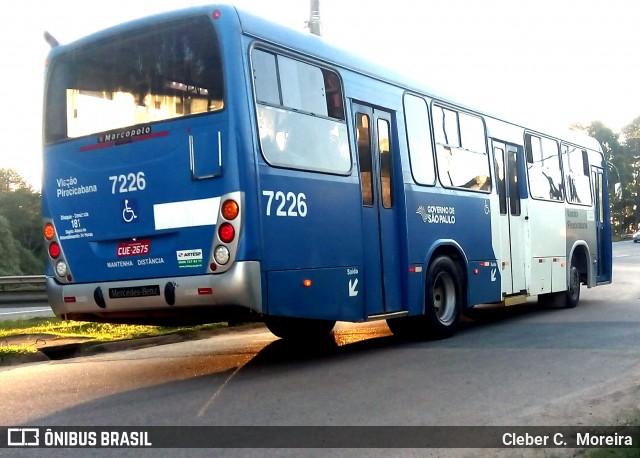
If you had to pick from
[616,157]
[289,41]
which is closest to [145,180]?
[289,41]

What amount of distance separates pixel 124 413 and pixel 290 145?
10.1 ft

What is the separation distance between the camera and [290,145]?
7949mm

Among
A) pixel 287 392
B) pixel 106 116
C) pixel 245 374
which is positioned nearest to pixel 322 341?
pixel 245 374

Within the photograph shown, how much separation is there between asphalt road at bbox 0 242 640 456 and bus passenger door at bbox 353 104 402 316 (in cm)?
79

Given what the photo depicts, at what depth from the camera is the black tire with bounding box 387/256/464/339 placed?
403 inches

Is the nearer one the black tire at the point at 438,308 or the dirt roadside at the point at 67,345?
the dirt roadside at the point at 67,345

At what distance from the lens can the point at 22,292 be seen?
983 inches

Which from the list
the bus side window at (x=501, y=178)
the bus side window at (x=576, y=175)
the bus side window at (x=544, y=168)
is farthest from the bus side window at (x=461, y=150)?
the bus side window at (x=576, y=175)

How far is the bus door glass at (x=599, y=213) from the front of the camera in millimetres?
16828

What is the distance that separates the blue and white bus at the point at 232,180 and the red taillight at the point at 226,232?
0.02m

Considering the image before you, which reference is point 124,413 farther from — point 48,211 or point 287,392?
point 48,211

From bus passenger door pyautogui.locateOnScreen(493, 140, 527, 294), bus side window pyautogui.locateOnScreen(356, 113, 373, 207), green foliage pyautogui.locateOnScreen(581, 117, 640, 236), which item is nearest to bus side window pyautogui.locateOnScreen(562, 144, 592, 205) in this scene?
bus passenger door pyautogui.locateOnScreen(493, 140, 527, 294)

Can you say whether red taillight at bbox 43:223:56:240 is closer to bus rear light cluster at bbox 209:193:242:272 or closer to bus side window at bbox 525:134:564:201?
bus rear light cluster at bbox 209:193:242:272

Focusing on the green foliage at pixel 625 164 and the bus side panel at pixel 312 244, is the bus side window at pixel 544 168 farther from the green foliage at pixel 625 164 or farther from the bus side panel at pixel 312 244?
the green foliage at pixel 625 164
